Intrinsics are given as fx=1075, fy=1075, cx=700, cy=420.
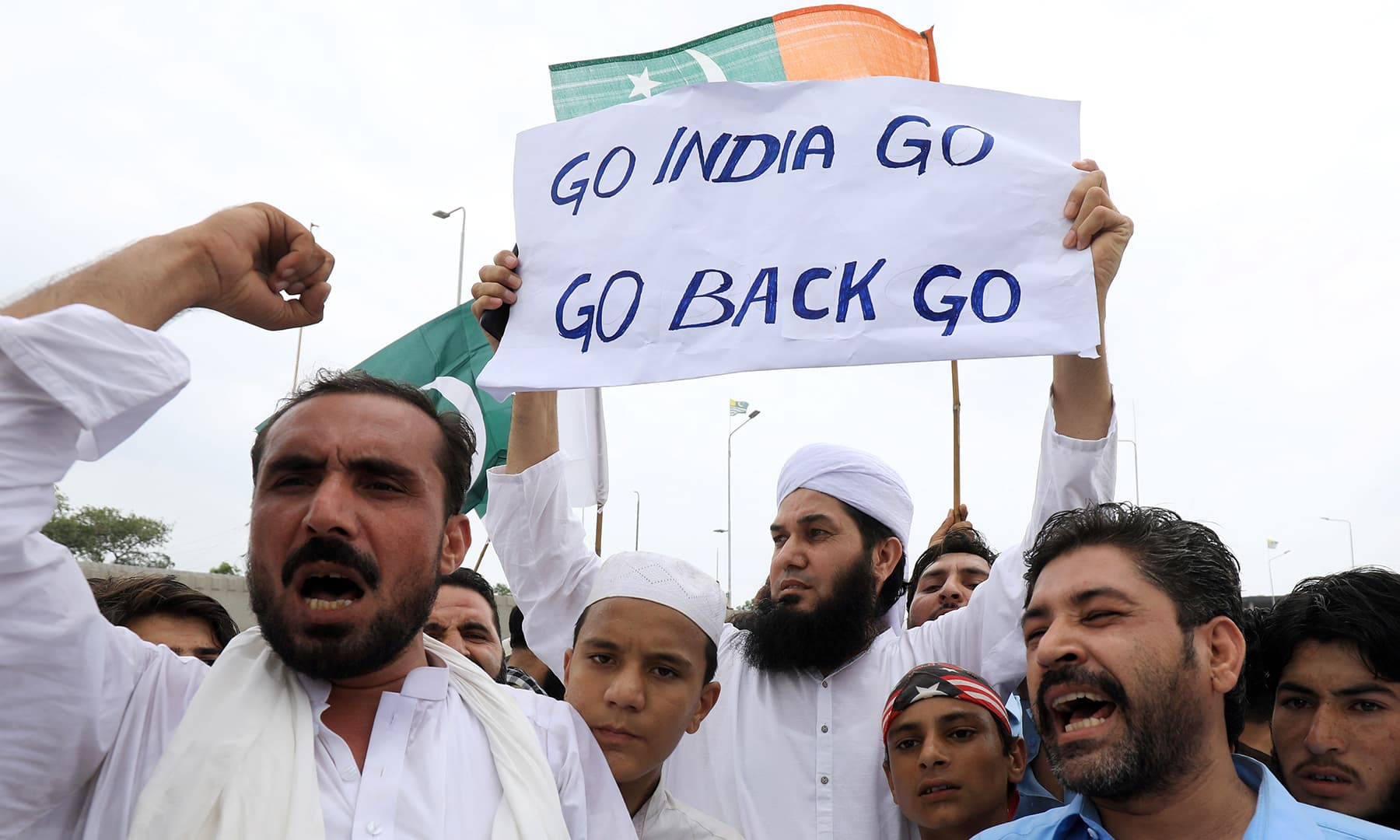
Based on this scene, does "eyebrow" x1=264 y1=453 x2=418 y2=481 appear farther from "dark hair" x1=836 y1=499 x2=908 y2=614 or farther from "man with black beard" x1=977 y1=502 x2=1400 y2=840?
"dark hair" x1=836 y1=499 x2=908 y2=614

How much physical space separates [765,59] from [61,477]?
2499 millimetres

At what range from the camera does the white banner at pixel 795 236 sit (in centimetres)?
271

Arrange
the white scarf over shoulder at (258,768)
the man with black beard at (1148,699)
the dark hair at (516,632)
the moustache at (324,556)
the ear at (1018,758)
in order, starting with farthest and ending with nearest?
the dark hair at (516,632), the ear at (1018,758), the man with black beard at (1148,699), the moustache at (324,556), the white scarf over shoulder at (258,768)

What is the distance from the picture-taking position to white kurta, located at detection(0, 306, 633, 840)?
169 cm

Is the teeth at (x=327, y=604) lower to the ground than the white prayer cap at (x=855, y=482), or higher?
lower

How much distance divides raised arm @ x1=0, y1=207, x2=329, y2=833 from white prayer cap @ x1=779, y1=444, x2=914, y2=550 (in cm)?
224

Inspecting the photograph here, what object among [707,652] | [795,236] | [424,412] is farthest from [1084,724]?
[424,412]

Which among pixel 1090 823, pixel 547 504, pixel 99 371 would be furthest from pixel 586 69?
pixel 1090 823

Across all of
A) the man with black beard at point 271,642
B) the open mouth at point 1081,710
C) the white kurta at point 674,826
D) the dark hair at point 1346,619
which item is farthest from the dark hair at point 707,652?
the dark hair at point 1346,619

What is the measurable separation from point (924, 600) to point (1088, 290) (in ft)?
7.07

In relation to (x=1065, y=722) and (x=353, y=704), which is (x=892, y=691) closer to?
(x=1065, y=722)

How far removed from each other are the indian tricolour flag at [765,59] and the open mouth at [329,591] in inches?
73.0

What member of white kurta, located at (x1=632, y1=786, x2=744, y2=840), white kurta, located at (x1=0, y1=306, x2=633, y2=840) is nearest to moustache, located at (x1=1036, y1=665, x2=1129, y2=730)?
white kurta, located at (x1=632, y1=786, x2=744, y2=840)

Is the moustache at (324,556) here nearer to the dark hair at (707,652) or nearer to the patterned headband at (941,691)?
the dark hair at (707,652)
